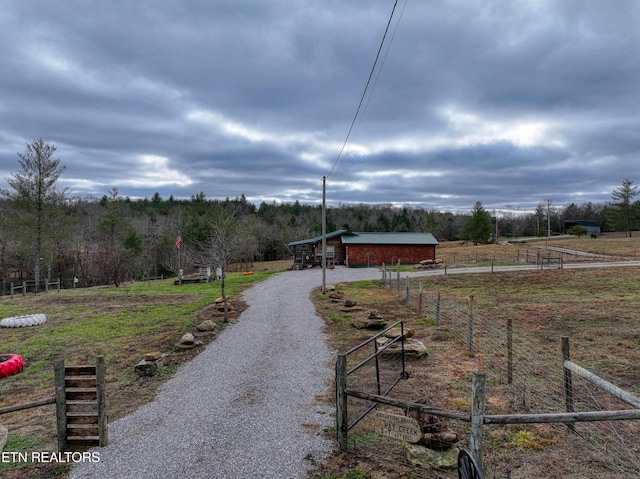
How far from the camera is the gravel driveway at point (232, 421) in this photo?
5156 millimetres

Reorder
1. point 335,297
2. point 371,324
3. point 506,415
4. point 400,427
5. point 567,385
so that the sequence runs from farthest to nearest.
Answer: point 335,297
point 371,324
point 567,385
point 400,427
point 506,415

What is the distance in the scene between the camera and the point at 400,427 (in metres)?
5.23

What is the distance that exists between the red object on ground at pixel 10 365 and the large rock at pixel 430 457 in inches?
409

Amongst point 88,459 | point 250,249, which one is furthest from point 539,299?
point 250,249

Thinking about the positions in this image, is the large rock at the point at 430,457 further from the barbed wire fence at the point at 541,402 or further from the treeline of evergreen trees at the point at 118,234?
the treeline of evergreen trees at the point at 118,234

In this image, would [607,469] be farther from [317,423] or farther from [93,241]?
[93,241]

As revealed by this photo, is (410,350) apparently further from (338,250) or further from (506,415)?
(338,250)

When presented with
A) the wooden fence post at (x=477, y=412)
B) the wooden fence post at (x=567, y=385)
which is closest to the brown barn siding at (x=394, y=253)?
the wooden fence post at (x=567, y=385)

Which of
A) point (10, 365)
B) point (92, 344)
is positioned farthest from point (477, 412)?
point (92, 344)

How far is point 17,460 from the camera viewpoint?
5.55 meters

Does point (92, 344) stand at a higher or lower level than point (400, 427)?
lower

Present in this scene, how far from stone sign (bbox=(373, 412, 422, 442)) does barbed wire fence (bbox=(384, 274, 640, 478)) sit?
96cm

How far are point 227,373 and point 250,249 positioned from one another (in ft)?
171

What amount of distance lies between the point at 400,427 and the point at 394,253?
127 ft
